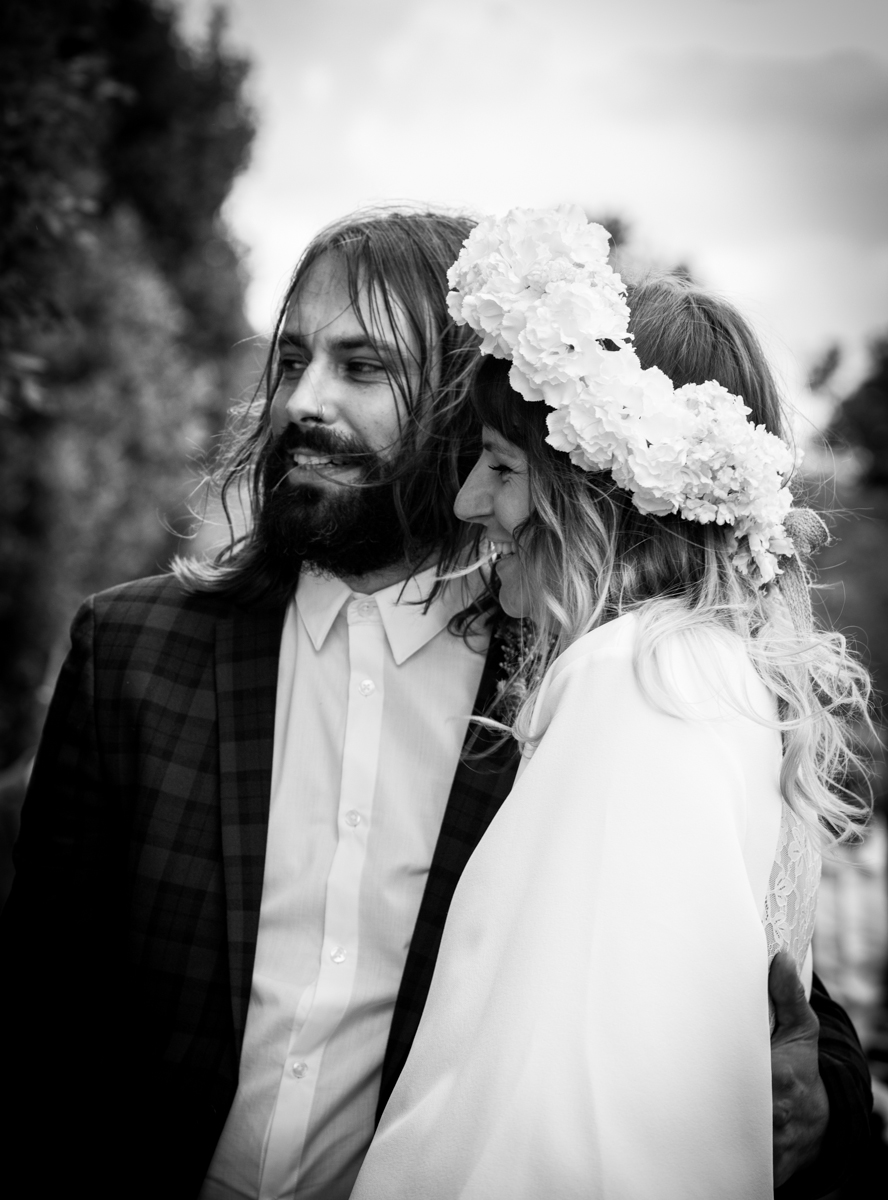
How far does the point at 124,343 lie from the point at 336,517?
8.41 meters

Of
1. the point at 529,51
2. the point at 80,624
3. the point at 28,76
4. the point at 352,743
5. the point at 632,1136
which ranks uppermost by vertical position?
the point at 529,51

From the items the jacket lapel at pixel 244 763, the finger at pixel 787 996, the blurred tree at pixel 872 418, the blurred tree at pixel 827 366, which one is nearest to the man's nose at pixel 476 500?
the jacket lapel at pixel 244 763

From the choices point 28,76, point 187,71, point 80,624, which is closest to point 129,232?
point 187,71

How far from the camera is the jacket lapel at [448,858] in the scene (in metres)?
1.89

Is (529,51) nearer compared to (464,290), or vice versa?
(464,290)

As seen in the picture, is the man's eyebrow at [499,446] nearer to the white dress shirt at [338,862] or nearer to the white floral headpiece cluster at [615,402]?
the white floral headpiece cluster at [615,402]

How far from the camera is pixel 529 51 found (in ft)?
14.9

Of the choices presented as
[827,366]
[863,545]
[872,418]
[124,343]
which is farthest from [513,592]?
[872,418]

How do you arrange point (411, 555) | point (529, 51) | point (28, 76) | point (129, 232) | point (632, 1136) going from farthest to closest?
point (129, 232)
point (529, 51)
point (28, 76)
point (411, 555)
point (632, 1136)

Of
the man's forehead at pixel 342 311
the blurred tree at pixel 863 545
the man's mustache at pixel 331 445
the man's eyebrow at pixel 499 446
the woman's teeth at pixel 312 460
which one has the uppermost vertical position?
the man's forehead at pixel 342 311

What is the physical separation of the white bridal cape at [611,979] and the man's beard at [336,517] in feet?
3.39

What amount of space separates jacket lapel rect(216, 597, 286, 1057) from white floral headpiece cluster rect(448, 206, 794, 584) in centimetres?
95

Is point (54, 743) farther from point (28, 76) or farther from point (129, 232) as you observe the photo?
point (129, 232)

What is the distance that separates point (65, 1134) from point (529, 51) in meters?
4.73
